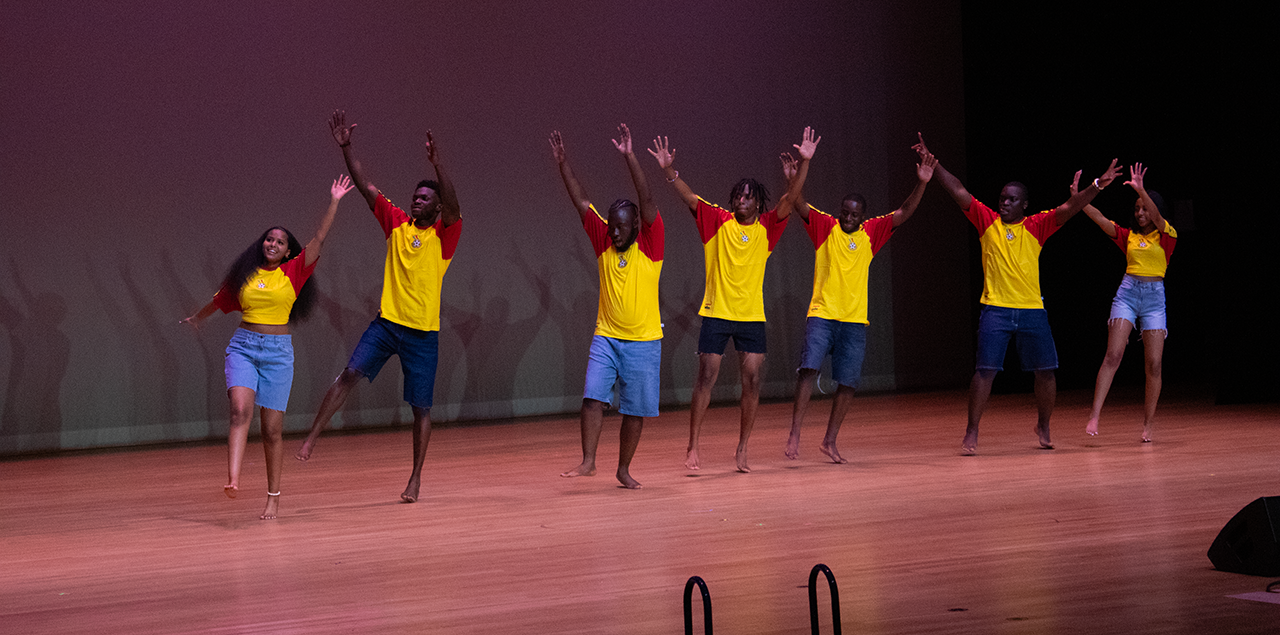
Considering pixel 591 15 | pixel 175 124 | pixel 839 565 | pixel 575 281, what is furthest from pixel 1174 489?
pixel 175 124

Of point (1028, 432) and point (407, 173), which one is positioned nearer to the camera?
point (1028, 432)

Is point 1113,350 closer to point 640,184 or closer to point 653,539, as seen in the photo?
point 640,184

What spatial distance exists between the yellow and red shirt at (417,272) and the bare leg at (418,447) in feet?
1.42

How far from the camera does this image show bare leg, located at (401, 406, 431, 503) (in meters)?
6.16

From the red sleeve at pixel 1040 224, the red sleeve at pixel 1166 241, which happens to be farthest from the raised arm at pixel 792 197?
the red sleeve at pixel 1166 241

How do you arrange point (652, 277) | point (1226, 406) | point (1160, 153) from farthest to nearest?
point (1160, 153), point (1226, 406), point (652, 277)

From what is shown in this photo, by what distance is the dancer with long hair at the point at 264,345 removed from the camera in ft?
18.6

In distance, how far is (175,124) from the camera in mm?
9234

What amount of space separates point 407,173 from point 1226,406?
21.6 feet

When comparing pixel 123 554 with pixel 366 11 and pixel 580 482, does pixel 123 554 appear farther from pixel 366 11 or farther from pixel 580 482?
pixel 366 11

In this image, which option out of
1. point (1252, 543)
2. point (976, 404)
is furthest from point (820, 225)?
point (1252, 543)

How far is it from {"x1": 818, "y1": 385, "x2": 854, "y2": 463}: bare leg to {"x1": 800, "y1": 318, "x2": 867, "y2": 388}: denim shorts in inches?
2.2

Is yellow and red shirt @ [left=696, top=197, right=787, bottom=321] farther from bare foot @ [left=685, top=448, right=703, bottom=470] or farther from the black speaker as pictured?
the black speaker

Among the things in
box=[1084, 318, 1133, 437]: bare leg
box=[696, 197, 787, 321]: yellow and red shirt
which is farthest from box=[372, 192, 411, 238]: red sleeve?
box=[1084, 318, 1133, 437]: bare leg
